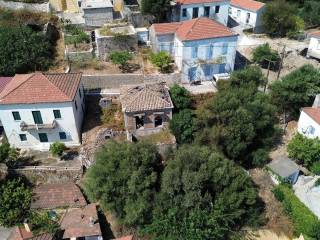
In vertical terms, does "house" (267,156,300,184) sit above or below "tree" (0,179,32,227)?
above

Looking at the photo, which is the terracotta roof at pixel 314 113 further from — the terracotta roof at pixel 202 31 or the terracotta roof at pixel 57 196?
the terracotta roof at pixel 57 196

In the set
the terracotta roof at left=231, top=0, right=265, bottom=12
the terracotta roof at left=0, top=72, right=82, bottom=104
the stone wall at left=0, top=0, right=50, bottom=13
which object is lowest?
the terracotta roof at left=0, top=72, right=82, bottom=104

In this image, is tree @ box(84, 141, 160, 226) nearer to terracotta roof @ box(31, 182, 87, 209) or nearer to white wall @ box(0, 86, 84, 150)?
terracotta roof @ box(31, 182, 87, 209)

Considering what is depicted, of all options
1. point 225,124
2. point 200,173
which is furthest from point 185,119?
point 200,173

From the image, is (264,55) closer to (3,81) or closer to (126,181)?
(126,181)

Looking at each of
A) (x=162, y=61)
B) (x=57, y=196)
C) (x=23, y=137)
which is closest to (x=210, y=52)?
(x=162, y=61)

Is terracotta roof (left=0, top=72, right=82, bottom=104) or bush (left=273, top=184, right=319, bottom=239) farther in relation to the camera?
terracotta roof (left=0, top=72, right=82, bottom=104)

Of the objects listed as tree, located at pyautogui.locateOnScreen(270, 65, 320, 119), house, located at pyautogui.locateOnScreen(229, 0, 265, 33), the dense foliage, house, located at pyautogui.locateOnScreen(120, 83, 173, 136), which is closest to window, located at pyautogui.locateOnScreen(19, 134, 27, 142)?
house, located at pyautogui.locateOnScreen(120, 83, 173, 136)

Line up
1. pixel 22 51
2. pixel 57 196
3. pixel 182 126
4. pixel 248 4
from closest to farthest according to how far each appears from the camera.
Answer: pixel 57 196 → pixel 182 126 → pixel 22 51 → pixel 248 4
